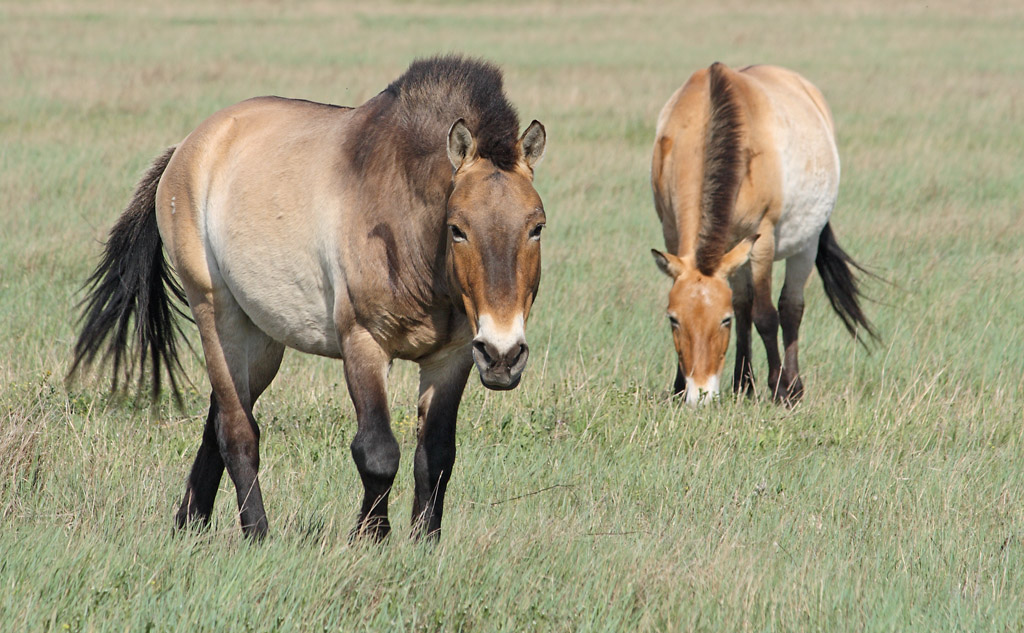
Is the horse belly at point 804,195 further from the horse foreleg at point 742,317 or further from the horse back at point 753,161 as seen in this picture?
the horse foreleg at point 742,317

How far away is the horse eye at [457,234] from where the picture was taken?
318cm

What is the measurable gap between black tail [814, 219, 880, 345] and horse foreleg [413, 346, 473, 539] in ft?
12.2

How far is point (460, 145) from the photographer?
10.9 feet

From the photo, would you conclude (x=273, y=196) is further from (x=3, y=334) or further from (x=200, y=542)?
(x=3, y=334)

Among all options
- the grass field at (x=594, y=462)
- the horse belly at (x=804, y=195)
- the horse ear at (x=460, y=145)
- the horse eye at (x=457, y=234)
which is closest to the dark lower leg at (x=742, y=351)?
the grass field at (x=594, y=462)

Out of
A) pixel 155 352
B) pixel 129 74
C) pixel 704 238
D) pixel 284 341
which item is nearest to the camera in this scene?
pixel 284 341

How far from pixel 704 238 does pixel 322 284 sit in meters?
2.66

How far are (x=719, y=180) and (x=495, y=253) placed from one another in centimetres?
317

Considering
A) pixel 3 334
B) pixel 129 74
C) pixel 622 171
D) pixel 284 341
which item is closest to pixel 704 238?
pixel 284 341

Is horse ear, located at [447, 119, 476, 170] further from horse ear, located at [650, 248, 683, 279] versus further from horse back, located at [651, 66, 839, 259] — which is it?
horse back, located at [651, 66, 839, 259]

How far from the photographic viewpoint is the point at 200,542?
11.1 ft

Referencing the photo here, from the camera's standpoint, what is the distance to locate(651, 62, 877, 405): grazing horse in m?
5.62

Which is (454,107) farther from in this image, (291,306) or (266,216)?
(291,306)

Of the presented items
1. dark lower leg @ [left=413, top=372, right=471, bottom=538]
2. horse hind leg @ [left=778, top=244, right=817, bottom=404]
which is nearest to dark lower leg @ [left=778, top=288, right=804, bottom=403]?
horse hind leg @ [left=778, top=244, right=817, bottom=404]
